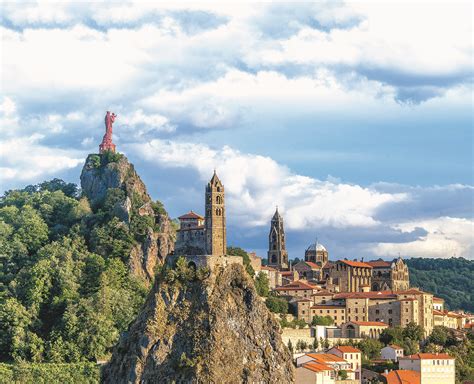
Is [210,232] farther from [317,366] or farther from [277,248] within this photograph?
[277,248]

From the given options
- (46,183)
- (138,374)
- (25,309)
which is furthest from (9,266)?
(138,374)

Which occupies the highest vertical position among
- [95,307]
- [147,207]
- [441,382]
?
[147,207]

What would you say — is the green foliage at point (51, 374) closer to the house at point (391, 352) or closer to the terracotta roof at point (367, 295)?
the house at point (391, 352)

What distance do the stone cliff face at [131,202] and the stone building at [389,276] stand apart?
856 inches

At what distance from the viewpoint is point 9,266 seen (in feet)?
376

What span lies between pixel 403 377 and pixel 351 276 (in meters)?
24.0

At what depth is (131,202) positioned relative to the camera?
115938mm

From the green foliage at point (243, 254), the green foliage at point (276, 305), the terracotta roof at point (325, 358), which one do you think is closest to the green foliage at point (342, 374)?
the terracotta roof at point (325, 358)

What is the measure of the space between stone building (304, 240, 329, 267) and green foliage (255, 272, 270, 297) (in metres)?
19.5

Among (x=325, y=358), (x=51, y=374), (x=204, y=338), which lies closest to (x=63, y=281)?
(x=51, y=374)

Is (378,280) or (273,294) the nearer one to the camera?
(273,294)

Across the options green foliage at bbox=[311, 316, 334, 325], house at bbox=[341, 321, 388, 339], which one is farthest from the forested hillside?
house at bbox=[341, 321, 388, 339]

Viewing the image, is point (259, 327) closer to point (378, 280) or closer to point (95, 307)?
point (95, 307)

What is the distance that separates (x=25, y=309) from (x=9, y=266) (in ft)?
39.5
